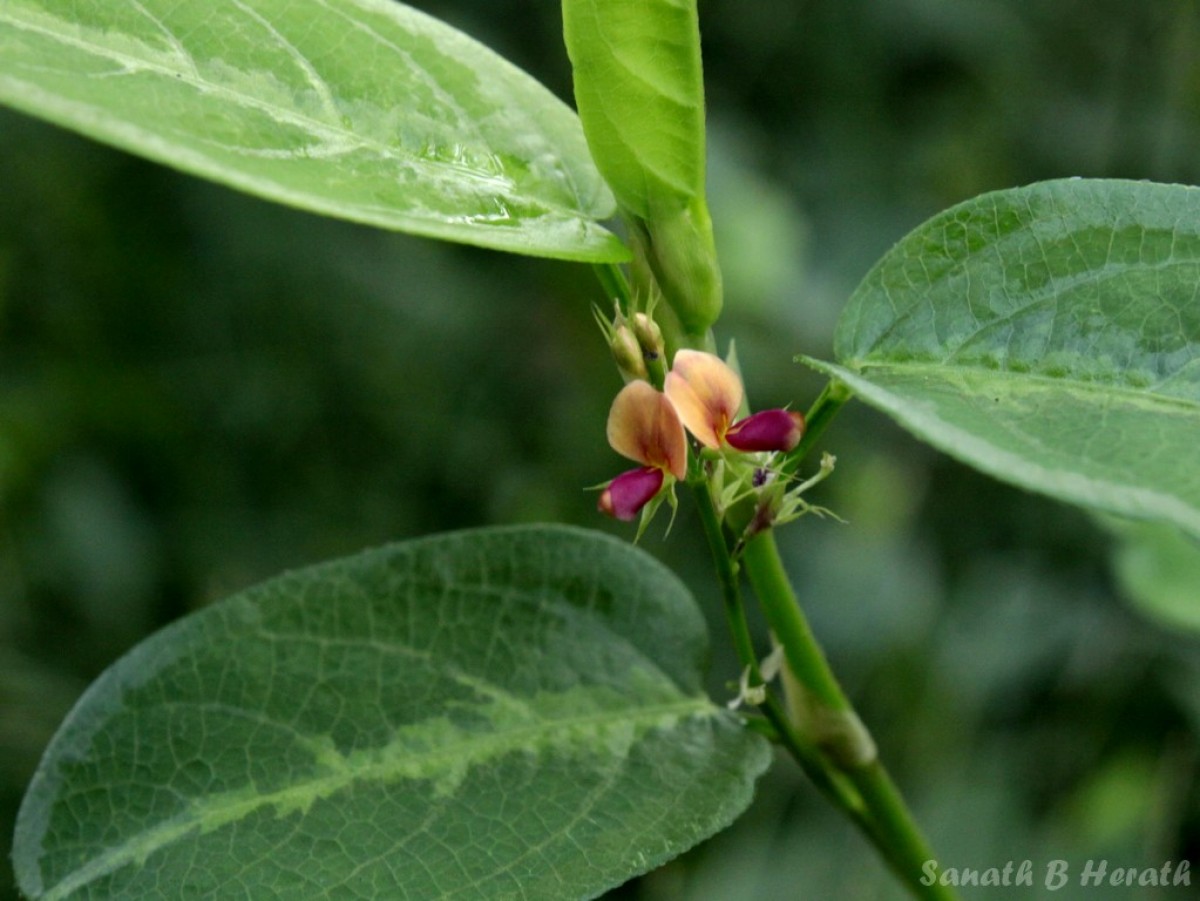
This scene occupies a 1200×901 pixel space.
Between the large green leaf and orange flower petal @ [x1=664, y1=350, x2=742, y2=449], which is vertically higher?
orange flower petal @ [x1=664, y1=350, x2=742, y2=449]

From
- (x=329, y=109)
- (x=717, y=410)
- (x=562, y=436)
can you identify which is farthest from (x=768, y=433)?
(x=562, y=436)

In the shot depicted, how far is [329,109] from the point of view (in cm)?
81

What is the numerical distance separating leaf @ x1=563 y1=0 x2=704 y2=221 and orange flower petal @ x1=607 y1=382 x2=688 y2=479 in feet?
0.44

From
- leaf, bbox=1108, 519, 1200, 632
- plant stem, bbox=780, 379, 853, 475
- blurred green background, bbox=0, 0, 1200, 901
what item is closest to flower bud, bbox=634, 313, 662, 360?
plant stem, bbox=780, 379, 853, 475

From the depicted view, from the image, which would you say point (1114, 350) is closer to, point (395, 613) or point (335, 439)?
point (395, 613)

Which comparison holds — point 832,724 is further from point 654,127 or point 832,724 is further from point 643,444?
point 654,127

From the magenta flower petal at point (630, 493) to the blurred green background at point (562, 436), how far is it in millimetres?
1126

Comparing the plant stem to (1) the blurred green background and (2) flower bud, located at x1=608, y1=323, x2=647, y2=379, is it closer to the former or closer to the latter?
(2) flower bud, located at x1=608, y1=323, x2=647, y2=379

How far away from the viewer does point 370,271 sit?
7.98 feet

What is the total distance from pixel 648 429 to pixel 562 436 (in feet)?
5.34

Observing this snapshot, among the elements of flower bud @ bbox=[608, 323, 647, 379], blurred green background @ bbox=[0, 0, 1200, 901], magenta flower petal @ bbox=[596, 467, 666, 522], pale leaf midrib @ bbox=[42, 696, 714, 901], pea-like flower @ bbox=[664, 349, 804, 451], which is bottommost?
blurred green background @ bbox=[0, 0, 1200, 901]

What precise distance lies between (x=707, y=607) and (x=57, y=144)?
55.3 inches

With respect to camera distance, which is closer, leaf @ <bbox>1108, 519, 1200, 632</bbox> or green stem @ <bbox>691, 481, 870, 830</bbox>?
green stem @ <bbox>691, 481, 870, 830</bbox>

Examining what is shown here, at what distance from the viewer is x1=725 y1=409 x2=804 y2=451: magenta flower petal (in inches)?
31.8
